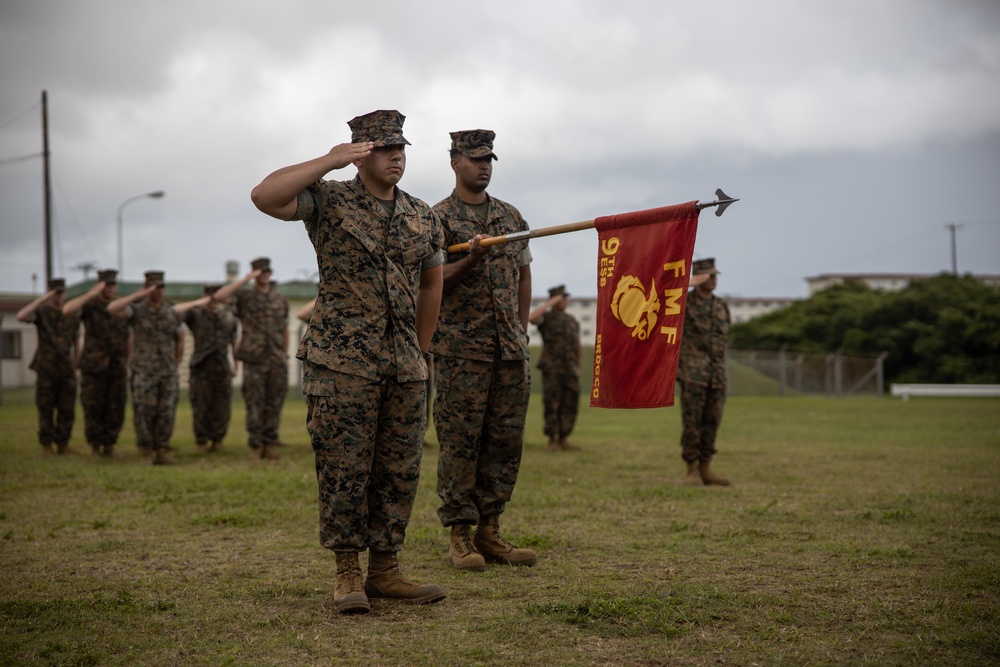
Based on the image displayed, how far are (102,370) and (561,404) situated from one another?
6.63 metres

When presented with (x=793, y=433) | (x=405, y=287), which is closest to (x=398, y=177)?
(x=405, y=287)

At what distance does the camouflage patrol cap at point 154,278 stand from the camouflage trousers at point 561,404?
5919mm

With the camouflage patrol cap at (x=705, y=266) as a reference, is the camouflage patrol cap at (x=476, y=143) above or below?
above

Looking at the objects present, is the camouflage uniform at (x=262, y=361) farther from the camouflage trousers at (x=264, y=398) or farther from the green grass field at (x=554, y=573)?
the green grass field at (x=554, y=573)

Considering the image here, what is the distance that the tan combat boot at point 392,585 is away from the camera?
5.39 metres

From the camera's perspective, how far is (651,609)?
509cm

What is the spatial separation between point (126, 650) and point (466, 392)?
2545 millimetres

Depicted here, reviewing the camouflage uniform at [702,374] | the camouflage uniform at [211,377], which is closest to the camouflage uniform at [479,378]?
the camouflage uniform at [702,374]

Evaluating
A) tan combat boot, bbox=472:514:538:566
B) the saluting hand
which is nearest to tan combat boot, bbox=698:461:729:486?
tan combat boot, bbox=472:514:538:566

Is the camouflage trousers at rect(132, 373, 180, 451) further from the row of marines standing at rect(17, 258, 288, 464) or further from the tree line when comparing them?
the tree line

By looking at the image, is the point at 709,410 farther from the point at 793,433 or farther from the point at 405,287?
the point at 793,433

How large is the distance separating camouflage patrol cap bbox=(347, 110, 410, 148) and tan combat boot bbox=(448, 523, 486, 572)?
97.1 inches

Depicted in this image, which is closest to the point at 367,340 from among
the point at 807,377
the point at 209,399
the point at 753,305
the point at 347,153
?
the point at 347,153

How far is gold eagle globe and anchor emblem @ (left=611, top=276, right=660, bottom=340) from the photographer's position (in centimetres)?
561
